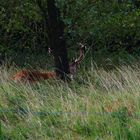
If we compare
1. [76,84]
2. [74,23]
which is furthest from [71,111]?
[74,23]

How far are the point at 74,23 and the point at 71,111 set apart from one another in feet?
14.4

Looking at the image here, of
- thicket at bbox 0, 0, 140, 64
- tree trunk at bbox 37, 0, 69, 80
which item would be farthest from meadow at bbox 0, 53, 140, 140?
thicket at bbox 0, 0, 140, 64

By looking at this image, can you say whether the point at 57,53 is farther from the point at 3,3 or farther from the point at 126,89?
the point at 126,89

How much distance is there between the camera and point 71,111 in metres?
6.01

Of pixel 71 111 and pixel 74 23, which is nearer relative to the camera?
pixel 71 111

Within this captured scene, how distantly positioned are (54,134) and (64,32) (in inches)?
178

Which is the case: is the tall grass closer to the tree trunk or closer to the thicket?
the tree trunk

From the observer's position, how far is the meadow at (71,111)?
5.52 metres

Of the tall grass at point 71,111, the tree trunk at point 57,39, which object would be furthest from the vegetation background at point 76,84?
the tree trunk at point 57,39

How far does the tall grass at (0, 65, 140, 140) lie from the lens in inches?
218

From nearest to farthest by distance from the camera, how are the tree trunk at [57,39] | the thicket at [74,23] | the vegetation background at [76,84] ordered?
the vegetation background at [76,84]
the tree trunk at [57,39]
the thicket at [74,23]

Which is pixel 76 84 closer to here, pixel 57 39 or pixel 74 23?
pixel 57 39

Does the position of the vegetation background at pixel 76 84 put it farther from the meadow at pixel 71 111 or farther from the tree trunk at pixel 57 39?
the tree trunk at pixel 57 39

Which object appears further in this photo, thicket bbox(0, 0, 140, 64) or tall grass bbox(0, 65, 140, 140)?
thicket bbox(0, 0, 140, 64)
